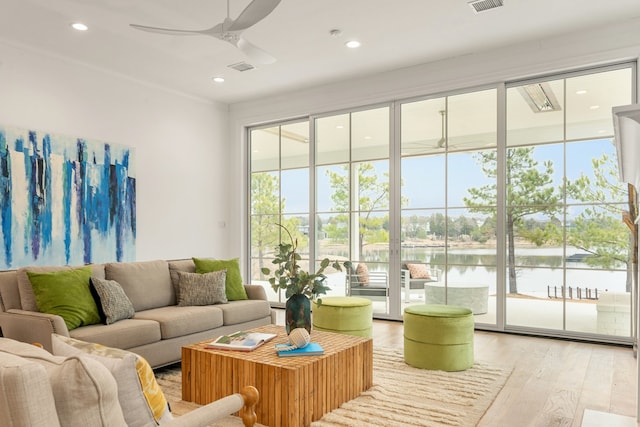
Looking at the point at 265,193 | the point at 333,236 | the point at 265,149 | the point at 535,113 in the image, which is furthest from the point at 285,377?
the point at 265,149

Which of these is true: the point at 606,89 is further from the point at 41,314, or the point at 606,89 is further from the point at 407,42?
the point at 41,314

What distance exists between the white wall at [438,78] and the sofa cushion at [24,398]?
4.85 meters

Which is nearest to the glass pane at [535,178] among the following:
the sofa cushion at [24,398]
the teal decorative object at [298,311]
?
the teal decorative object at [298,311]

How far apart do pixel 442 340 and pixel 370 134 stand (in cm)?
297

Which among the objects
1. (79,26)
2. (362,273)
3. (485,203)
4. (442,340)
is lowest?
(442,340)

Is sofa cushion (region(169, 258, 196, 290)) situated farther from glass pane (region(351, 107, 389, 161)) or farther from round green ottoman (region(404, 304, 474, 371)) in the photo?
glass pane (region(351, 107, 389, 161))

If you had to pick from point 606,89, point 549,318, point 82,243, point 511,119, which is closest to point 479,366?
point 549,318

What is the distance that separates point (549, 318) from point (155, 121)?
196 inches

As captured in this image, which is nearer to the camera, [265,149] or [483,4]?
[483,4]

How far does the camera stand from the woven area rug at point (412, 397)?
2.60 m

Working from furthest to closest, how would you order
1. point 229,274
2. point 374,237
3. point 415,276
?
point 374,237
point 415,276
point 229,274

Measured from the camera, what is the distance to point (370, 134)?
572cm

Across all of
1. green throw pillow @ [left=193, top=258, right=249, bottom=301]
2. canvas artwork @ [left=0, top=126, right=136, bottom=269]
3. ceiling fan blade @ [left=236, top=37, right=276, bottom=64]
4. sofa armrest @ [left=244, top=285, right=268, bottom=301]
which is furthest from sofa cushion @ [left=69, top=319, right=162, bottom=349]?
ceiling fan blade @ [left=236, top=37, right=276, bottom=64]

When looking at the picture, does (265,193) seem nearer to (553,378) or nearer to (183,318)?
(183,318)
